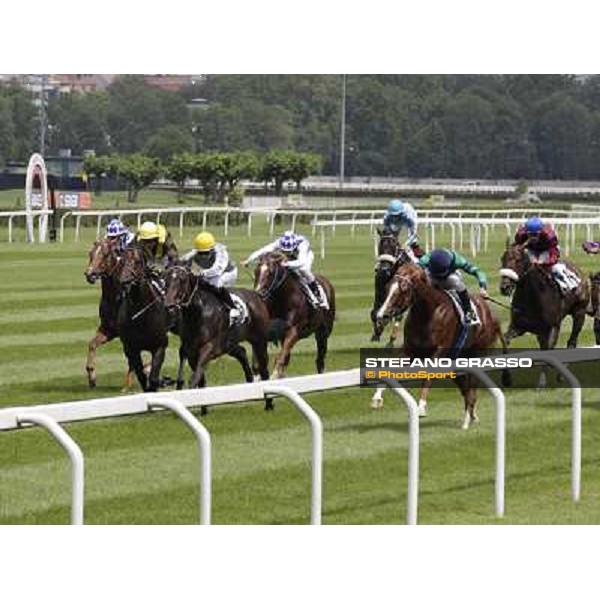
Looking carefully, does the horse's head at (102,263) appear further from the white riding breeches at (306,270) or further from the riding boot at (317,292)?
the riding boot at (317,292)

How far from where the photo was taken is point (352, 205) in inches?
2061

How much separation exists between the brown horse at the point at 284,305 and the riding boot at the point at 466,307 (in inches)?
82.7

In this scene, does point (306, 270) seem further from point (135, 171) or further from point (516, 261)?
point (135, 171)

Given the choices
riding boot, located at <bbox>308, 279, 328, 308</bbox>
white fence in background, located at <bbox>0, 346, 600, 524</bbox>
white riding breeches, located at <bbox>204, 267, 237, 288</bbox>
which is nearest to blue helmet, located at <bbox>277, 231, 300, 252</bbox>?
riding boot, located at <bbox>308, 279, 328, 308</bbox>

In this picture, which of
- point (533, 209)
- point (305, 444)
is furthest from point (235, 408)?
point (533, 209)

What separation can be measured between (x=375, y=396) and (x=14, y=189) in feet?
125

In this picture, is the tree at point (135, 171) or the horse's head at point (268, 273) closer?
the horse's head at point (268, 273)

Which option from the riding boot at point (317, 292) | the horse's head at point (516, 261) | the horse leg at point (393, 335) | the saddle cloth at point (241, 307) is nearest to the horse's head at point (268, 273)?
the riding boot at point (317, 292)

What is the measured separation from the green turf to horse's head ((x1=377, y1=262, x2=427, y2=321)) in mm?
750

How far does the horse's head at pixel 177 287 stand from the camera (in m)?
12.9

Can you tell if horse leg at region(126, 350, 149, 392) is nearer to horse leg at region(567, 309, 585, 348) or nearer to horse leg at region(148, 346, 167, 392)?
horse leg at region(148, 346, 167, 392)

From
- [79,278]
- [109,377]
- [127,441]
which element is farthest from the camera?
[79,278]

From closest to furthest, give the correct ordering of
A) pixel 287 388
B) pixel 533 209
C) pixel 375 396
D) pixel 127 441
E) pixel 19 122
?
pixel 287 388, pixel 127 441, pixel 375 396, pixel 533 209, pixel 19 122

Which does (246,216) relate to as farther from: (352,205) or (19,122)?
(19,122)
